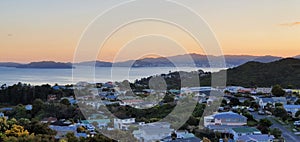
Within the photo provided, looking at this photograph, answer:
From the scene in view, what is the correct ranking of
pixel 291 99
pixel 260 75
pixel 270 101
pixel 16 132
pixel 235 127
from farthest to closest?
pixel 260 75
pixel 291 99
pixel 270 101
pixel 235 127
pixel 16 132

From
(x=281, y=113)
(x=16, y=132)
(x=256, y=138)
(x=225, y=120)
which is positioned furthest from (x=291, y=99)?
(x=16, y=132)

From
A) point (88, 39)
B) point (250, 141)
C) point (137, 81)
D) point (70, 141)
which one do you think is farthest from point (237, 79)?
point (88, 39)

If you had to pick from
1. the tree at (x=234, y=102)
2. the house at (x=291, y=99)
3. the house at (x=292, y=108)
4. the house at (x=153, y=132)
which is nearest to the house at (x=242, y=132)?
the house at (x=153, y=132)

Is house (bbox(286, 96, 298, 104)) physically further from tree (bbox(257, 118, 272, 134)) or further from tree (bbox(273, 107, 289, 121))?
tree (bbox(257, 118, 272, 134))

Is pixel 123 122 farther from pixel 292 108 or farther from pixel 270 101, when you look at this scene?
pixel 270 101

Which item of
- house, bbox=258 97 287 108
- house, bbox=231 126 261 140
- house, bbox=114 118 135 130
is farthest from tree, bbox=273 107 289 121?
house, bbox=114 118 135 130
